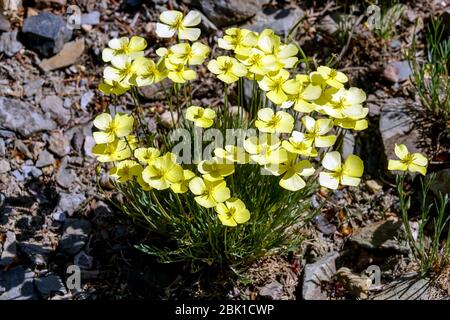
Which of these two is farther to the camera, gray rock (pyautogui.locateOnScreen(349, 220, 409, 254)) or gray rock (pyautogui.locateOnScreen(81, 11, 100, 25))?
gray rock (pyautogui.locateOnScreen(81, 11, 100, 25))

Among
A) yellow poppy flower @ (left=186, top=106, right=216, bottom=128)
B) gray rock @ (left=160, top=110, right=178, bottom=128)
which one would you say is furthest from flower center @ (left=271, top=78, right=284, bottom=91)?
gray rock @ (left=160, top=110, right=178, bottom=128)

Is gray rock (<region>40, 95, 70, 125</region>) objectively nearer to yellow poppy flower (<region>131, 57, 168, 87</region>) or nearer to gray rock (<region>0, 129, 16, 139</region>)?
gray rock (<region>0, 129, 16, 139</region>)

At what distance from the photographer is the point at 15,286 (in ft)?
10.3

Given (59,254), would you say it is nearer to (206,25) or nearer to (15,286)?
(15,286)

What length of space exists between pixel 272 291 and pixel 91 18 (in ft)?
6.62

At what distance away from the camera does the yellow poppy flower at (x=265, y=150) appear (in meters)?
2.46

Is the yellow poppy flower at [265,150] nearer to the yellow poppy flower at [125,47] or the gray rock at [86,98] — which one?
the yellow poppy flower at [125,47]

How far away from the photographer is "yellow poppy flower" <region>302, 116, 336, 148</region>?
8.48ft

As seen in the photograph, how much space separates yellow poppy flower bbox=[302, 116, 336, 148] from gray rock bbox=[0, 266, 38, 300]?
1503 millimetres

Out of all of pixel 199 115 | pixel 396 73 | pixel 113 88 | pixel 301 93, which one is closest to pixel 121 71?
pixel 113 88

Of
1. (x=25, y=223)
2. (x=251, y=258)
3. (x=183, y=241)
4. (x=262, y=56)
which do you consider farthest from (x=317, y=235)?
(x=25, y=223)

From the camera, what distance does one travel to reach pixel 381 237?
3.23m

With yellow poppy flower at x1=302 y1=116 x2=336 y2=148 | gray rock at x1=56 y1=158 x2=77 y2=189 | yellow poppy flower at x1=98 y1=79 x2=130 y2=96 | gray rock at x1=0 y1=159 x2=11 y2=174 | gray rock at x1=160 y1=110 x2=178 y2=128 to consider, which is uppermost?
yellow poppy flower at x1=98 y1=79 x2=130 y2=96

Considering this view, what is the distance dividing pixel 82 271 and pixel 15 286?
31 centimetres
